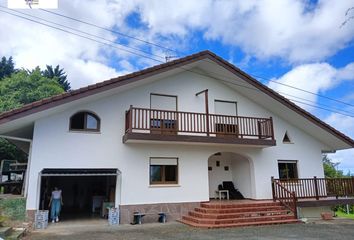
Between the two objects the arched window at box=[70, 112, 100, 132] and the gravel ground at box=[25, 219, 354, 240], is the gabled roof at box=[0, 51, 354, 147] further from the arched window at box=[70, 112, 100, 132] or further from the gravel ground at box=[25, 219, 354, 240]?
the gravel ground at box=[25, 219, 354, 240]

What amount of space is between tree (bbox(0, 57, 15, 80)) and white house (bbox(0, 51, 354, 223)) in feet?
99.3

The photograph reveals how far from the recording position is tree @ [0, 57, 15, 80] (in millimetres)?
41125

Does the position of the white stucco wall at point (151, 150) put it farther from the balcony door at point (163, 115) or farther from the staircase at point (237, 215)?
the staircase at point (237, 215)

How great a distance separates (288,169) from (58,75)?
38.6 metres

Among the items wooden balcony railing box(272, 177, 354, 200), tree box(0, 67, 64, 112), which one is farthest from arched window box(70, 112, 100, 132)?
tree box(0, 67, 64, 112)

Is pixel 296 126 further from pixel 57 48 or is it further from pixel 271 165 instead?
pixel 57 48

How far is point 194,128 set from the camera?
14484mm

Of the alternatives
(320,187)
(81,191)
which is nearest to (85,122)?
(81,191)

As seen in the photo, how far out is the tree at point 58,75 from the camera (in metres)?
44.2

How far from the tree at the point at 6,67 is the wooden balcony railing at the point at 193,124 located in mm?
35841

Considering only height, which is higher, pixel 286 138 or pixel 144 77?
pixel 144 77

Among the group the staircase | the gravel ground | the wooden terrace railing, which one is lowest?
the gravel ground

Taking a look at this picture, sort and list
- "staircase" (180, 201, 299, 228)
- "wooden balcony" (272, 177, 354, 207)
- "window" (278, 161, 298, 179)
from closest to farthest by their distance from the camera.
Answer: "staircase" (180, 201, 299, 228)
"wooden balcony" (272, 177, 354, 207)
"window" (278, 161, 298, 179)

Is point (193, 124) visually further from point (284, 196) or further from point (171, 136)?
point (284, 196)
